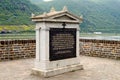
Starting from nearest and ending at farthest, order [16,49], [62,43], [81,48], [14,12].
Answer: [62,43], [16,49], [81,48], [14,12]

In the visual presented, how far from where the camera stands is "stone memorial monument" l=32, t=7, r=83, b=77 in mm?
8469

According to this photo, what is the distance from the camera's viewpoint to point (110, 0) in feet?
504

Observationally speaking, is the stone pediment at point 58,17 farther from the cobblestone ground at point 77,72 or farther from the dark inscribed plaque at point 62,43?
the cobblestone ground at point 77,72

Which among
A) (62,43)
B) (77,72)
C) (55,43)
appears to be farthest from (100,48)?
(55,43)

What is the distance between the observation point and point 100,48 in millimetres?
13133

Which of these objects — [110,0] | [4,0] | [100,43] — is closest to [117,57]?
[100,43]

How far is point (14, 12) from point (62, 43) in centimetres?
4664

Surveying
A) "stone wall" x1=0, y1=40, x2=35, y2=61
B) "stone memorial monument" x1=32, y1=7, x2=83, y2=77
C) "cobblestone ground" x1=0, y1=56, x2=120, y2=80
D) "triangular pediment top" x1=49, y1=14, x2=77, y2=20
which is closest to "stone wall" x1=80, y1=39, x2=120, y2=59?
"cobblestone ground" x1=0, y1=56, x2=120, y2=80

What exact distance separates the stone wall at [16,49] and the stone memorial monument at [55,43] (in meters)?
3.39

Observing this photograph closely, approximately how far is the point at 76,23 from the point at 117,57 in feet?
12.7

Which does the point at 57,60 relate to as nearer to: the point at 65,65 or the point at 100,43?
the point at 65,65

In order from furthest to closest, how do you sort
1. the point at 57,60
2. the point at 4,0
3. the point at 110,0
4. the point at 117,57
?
1. the point at 110,0
2. the point at 4,0
3. the point at 117,57
4. the point at 57,60

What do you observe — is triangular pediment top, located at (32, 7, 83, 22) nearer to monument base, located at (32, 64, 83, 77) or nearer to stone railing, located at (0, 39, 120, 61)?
monument base, located at (32, 64, 83, 77)

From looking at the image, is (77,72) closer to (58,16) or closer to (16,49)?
(58,16)
